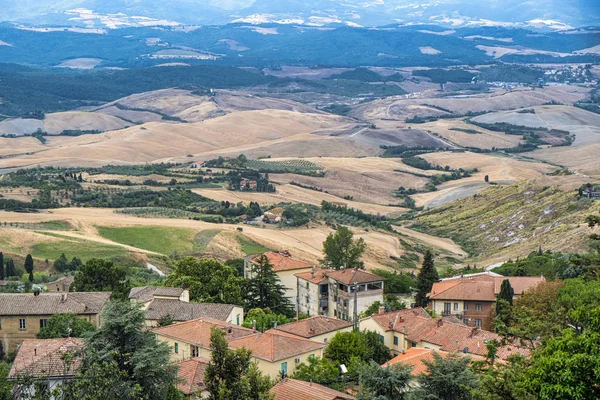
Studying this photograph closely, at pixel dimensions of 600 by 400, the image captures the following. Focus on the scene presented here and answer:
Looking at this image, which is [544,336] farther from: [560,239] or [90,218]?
[90,218]

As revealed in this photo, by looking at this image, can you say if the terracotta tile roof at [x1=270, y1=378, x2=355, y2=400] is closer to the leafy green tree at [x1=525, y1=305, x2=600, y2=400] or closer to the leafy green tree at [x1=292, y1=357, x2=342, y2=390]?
the leafy green tree at [x1=292, y1=357, x2=342, y2=390]

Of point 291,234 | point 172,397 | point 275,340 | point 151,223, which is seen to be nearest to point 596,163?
point 291,234

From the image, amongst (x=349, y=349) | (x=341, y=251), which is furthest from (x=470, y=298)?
(x=341, y=251)

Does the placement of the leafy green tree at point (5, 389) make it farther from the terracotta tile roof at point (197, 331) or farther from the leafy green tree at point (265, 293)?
the leafy green tree at point (265, 293)

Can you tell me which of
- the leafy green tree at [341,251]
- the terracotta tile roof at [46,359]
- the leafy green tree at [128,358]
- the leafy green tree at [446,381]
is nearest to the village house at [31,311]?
the terracotta tile roof at [46,359]

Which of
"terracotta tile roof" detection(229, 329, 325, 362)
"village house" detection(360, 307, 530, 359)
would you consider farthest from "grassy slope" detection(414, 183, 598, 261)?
"terracotta tile roof" detection(229, 329, 325, 362)
